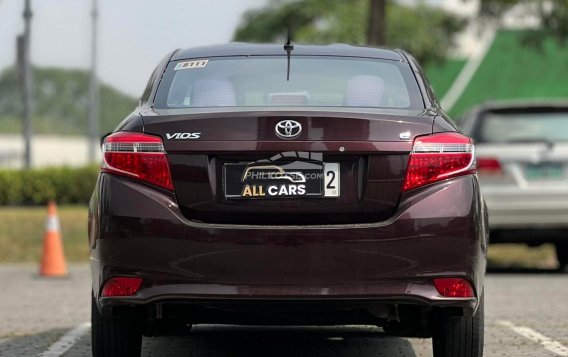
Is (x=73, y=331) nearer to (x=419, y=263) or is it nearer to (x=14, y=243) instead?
(x=419, y=263)

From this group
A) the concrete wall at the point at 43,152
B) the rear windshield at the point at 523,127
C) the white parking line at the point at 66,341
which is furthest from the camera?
the concrete wall at the point at 43,152

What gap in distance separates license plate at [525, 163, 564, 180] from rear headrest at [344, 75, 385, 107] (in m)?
7.04

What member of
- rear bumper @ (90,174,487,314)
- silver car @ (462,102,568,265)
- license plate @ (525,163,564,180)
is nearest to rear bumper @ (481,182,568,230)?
silver car @ (462,102,568,265)

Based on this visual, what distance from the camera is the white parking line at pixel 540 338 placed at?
7484mm

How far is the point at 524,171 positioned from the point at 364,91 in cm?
716

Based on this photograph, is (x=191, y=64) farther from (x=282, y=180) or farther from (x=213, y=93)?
(x=282, y=180)

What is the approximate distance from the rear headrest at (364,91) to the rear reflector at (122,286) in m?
1.31

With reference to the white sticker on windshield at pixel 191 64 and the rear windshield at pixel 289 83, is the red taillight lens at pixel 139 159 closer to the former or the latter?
the rear windshield at pixel 289 83

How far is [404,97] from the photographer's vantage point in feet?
20.4

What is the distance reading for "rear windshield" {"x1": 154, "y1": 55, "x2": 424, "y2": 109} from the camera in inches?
241

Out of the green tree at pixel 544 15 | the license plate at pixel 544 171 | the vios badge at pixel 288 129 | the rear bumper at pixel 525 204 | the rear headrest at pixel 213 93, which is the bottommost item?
the rear bumper at pixel 525 204

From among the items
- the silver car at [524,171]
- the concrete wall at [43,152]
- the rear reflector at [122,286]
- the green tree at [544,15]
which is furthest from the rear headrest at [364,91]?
the concrete wall at [43,152]

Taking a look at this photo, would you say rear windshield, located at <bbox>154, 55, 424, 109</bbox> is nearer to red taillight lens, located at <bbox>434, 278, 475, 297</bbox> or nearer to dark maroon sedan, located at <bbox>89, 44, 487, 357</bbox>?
dark maroon sedan, located at <bbox>89, 44, 487, 357</bbox>

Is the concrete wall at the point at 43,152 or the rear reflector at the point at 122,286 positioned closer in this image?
the rear reflector at the point at 122,286
